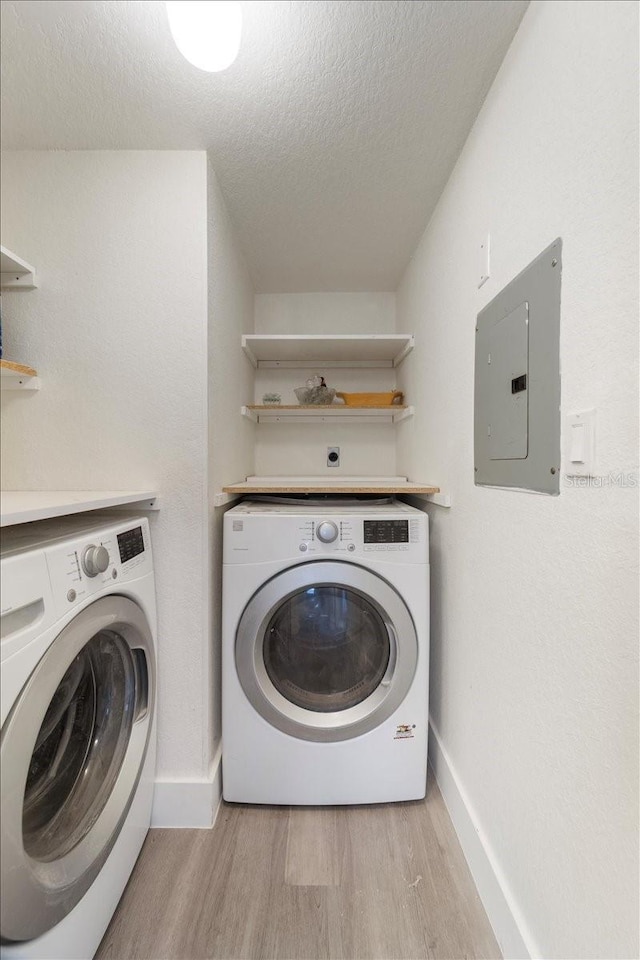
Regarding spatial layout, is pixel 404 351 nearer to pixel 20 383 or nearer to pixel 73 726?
pixel 20 383

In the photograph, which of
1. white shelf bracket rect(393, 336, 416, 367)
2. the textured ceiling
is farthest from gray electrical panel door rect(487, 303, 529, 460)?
white shelf bracket rect(393, 336, 416, 367)

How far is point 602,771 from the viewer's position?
2.12 ft

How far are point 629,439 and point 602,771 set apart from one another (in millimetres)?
542

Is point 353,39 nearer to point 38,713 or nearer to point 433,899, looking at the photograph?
point 38,713

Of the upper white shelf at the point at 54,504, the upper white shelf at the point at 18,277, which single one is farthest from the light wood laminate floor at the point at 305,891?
the upper white shelf at the point at 18,277

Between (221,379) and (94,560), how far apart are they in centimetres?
83

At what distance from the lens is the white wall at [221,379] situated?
4.40ft

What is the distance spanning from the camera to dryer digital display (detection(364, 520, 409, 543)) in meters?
1.31

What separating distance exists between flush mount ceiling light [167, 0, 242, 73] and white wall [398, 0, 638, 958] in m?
0.65

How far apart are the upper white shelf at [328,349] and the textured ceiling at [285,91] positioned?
51 centimetres

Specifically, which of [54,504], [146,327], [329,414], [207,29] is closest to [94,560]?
[54,504]

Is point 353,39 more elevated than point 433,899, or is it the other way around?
point 353,39

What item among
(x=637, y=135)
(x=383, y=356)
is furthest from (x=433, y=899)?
(x=383, y=356)

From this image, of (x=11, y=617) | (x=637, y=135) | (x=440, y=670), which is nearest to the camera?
(x=637, y=135)
